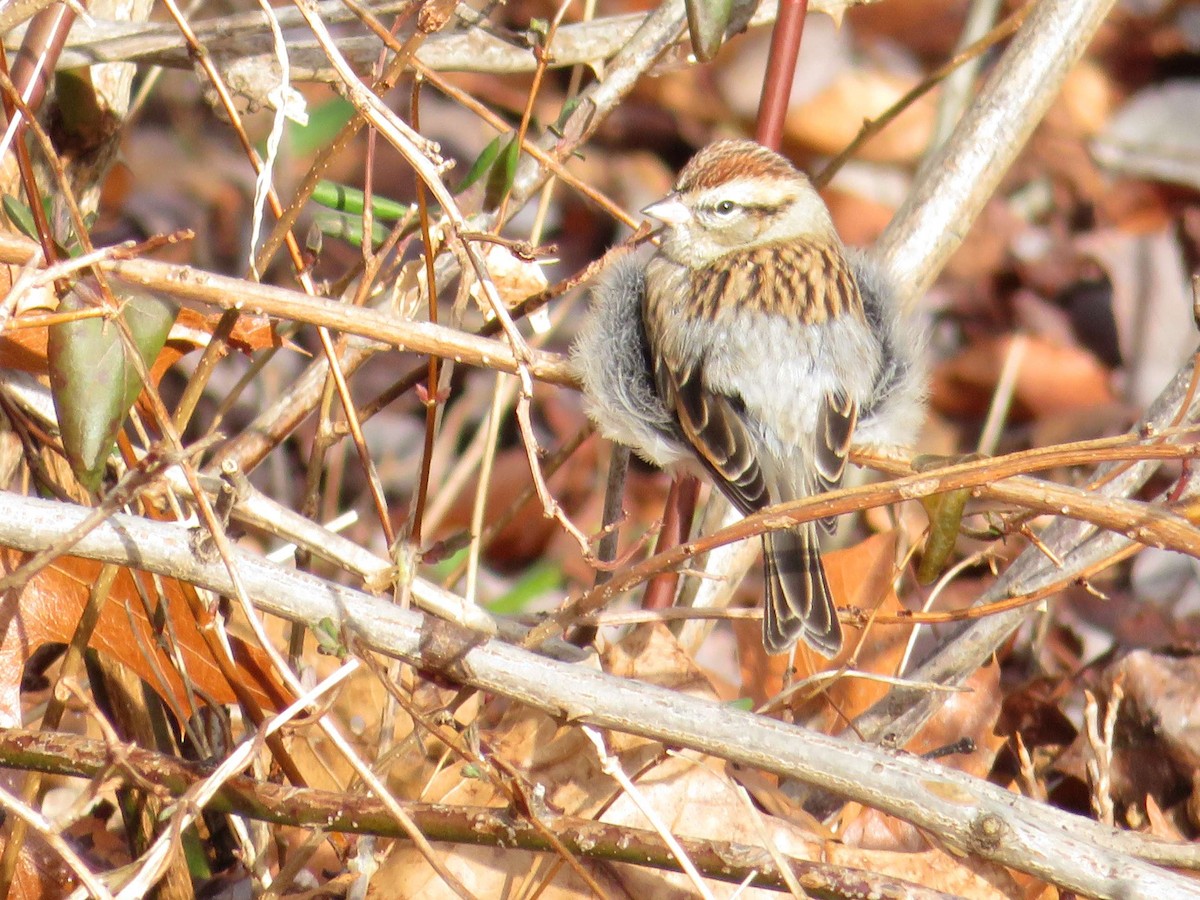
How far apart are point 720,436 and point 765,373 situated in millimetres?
222

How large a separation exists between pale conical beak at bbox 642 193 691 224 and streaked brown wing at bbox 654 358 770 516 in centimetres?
54

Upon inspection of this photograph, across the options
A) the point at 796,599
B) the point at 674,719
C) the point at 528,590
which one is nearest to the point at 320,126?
the point at 528,590

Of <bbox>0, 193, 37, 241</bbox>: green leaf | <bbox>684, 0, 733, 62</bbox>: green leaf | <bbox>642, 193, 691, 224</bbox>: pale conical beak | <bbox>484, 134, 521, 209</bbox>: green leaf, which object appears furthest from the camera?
<bbox>642, 193, 691, 224</bbox>: pale conical beak

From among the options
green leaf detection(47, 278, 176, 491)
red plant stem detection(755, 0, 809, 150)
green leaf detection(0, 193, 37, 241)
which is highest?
red plant stem detection(755, 0, 809, 150)

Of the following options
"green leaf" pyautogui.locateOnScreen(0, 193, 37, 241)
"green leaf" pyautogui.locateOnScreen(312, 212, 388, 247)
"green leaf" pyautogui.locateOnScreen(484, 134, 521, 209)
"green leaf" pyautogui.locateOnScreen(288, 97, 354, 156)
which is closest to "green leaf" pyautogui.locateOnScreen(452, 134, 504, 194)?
"green leaf" pyautogui.locateOnScreen(484, 134, 521, 209)

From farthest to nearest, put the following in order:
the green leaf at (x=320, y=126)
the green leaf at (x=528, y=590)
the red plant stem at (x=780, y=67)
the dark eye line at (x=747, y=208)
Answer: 1. the green leaf at (x=320, y=126)
2. the green leaf at (x=528, y=590)
3. the dark eye line at (x=747, y=208)
4. the red plant stem at (x=780, y=67)

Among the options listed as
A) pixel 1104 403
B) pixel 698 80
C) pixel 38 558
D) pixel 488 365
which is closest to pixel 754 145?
pixel 488 365

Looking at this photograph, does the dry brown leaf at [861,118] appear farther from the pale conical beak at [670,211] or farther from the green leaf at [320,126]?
the pale conical beak at [670,211]

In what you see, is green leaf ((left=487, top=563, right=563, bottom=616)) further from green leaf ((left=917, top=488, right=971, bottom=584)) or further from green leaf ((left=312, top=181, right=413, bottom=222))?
green leaf ((left=917, top=488, right=971, bottom=584))

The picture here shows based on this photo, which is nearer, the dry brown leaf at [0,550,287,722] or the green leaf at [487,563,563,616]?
the dry brown leaf at [0,550,287,722]

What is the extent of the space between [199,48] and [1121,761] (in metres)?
2.47

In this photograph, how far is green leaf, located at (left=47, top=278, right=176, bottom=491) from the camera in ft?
7.34

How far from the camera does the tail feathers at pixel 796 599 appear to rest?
3.05m

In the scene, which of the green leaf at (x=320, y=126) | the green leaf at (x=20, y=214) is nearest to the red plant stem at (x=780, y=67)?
the green leaf at (x=20, y=214)
